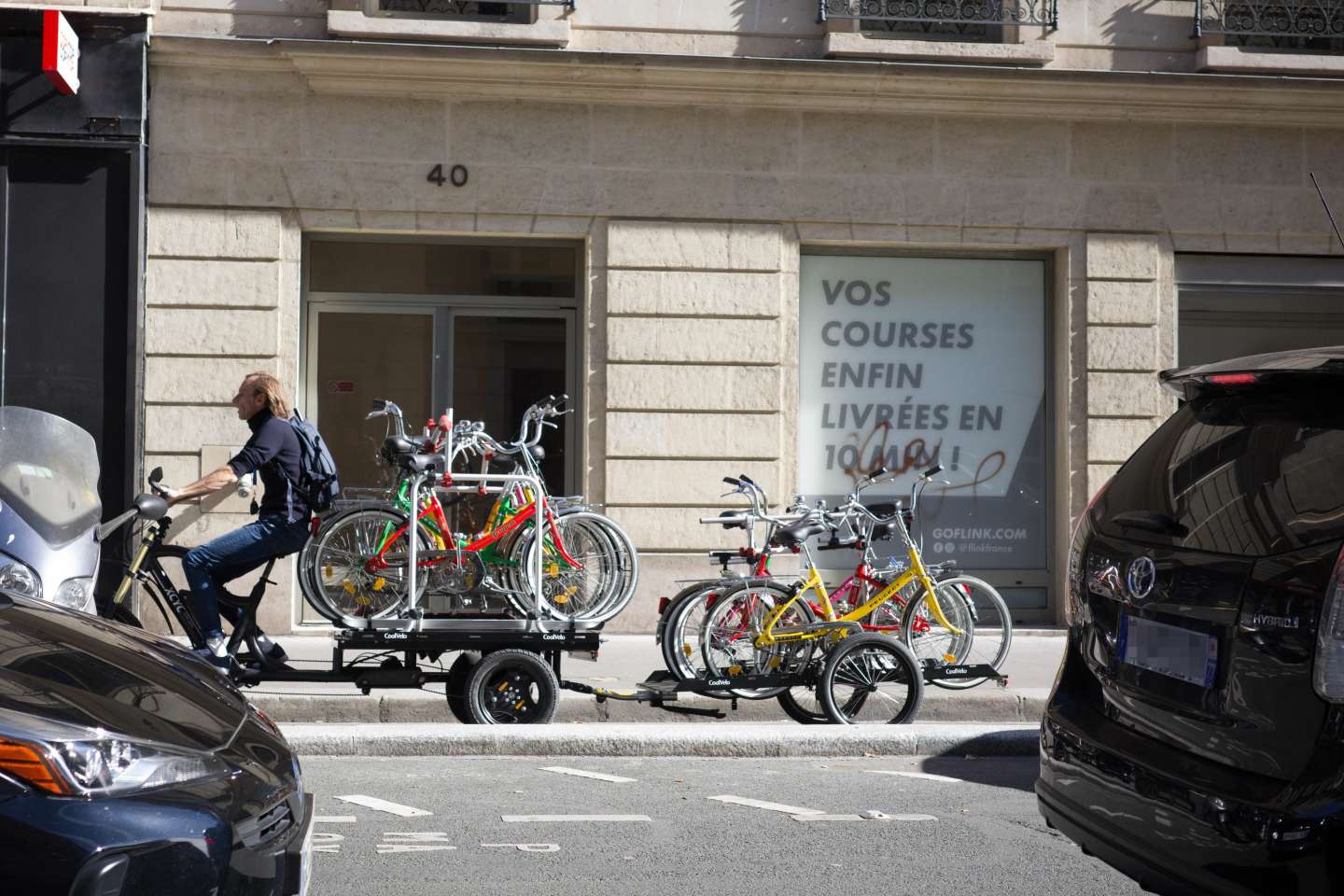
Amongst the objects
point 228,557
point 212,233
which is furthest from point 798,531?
point 212,233

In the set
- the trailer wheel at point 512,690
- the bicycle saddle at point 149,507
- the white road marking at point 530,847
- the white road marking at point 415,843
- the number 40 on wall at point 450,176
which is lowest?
the white road marking at point 530,847

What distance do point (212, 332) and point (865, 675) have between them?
20.1ft

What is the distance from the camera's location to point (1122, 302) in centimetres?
1252

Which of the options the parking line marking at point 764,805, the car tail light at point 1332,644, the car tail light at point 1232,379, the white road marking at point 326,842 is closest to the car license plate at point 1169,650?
the car tail light at point 1332,644

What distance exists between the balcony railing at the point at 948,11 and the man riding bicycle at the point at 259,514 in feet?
20.4

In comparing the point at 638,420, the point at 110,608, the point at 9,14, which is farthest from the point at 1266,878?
the point at 9,14

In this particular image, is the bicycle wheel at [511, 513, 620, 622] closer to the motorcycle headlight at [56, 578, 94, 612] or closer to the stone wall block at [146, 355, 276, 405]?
the motorcycle headlight at [56, 578, 94, 612]

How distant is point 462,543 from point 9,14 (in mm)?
6137

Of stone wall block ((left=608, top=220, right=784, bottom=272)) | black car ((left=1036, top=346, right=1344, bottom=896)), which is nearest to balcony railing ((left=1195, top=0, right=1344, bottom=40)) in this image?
stone wall block ((left=608, top=220, right=784, bottom=272))

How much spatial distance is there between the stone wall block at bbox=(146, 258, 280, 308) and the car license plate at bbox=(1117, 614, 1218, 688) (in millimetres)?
9150

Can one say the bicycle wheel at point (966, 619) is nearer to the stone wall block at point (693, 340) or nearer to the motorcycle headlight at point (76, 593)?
the stone wall block at point (693, 340)

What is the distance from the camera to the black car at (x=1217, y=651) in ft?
10.5

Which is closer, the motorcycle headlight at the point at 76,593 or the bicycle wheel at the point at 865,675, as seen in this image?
the motorcycle headlight at the point at 76,593

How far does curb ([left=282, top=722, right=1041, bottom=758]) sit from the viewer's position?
24.0ft
